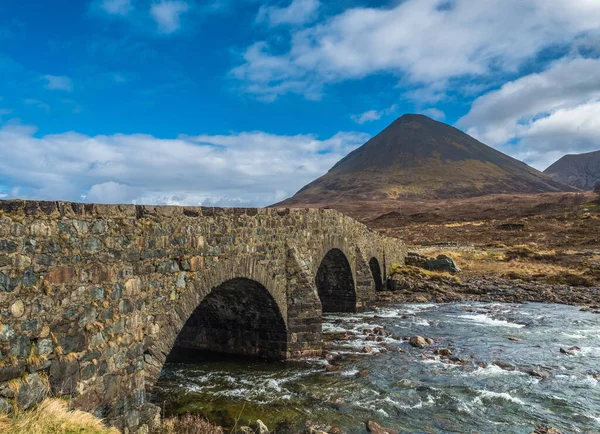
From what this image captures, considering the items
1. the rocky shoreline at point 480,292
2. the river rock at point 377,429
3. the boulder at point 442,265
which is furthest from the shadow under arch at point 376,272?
the river rock at point 377,429

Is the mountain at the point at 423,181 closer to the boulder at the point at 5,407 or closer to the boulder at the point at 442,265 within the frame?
the boulder at the point at 442,265

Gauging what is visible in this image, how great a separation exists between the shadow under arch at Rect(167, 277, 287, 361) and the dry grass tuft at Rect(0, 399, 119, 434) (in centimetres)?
730

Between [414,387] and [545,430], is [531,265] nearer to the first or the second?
[414,387]

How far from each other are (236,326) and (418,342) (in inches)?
275

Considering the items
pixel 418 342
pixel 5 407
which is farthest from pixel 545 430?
pixel 5 407

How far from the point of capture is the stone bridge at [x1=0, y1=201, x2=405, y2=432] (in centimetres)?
546

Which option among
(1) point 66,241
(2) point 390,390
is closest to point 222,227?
(1) point 66,241

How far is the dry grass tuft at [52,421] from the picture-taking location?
488cm

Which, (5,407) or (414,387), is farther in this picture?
(414,387)

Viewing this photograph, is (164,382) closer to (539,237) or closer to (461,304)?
(461,304)

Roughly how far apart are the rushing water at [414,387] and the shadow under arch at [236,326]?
2.24ft

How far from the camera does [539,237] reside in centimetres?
5612

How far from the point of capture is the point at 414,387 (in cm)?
1216

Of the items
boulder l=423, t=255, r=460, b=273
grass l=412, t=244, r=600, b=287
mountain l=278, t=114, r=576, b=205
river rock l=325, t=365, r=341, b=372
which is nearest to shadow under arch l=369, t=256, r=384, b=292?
grass l=412, t=244, r=600, b=287
